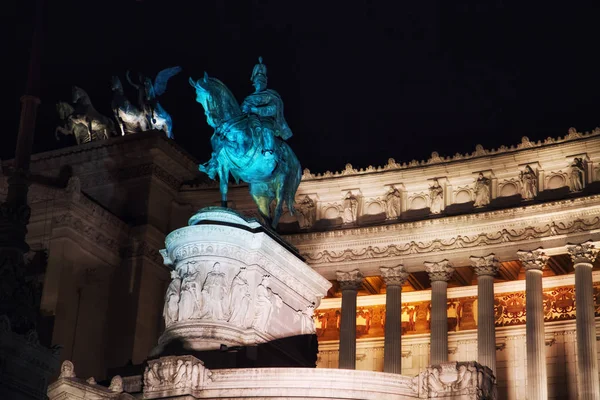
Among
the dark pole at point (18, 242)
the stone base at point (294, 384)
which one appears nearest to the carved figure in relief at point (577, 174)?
the stone base at point (294, 384)

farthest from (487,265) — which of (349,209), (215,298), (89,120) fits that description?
(89,120)

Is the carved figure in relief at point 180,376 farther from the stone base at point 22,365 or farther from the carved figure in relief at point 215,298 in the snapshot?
the stone base at point 22,365

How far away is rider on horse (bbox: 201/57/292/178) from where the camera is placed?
34.8 metres

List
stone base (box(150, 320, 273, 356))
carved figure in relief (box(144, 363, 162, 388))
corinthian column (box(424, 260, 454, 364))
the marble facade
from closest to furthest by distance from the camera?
1. carved figure in relief (box(144, 363, 162, 388))
2. stone base (box(150, 320, 273, 356))
3. corinthian column (box(424, 260, 454, 364))
4. the marble facade

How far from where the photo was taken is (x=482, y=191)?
173 ft

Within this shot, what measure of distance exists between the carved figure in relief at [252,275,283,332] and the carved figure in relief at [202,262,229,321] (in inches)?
38.5

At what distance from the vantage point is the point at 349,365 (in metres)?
52.1

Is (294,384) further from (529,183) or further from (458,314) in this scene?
(458,314)

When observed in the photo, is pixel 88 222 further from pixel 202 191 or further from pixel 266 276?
pixel 266 276

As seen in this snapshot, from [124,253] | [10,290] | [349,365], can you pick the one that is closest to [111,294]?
[124,253]

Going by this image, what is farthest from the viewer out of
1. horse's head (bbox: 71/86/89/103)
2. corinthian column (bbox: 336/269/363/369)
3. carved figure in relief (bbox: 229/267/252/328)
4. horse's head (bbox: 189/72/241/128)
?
horse's head (bbox: 71/86/89/103)

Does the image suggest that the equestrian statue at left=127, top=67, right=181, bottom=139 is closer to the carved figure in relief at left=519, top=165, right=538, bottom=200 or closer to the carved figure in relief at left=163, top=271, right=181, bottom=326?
the carved figure in relief at left=519, top=165, right=538, bottom=200

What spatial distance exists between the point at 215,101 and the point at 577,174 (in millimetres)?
20447

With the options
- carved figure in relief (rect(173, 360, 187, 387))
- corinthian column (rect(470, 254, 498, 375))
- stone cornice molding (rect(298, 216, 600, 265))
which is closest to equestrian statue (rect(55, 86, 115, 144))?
stone cornice molding (rect(298, 216, 600, 265))
